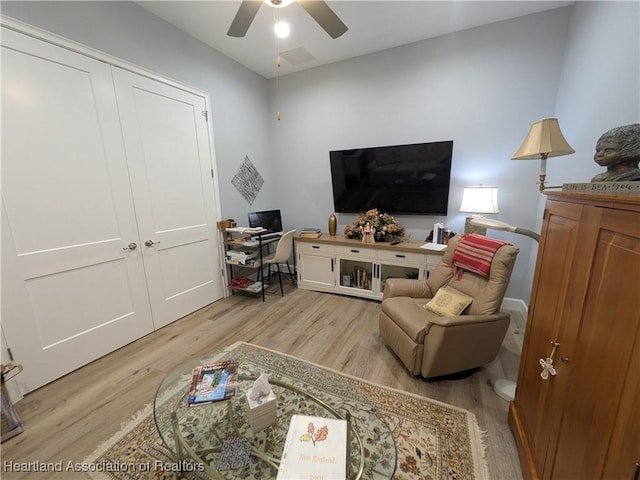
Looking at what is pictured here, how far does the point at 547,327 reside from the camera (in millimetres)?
1135

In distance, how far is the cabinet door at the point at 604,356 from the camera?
2.14ft

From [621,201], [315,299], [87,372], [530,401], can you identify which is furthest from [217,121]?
[530,401]

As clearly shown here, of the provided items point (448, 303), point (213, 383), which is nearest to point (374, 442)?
point (213, 383)

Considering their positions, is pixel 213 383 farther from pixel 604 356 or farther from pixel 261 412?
pixel 604 356

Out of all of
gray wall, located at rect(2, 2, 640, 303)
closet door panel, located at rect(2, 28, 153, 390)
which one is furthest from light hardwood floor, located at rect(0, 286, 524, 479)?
gray wall, located at rect(2, 2, 640, 303)

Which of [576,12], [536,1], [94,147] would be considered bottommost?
[94,147]

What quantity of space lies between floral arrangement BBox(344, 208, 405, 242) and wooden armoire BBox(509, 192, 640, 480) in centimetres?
183

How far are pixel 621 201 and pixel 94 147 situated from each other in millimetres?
3006

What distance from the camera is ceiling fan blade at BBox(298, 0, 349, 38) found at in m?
1.53

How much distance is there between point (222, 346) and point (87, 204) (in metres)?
1.59

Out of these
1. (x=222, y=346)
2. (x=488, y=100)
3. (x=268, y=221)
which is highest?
(x=488, y=100)

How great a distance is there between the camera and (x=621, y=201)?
0.72 metres

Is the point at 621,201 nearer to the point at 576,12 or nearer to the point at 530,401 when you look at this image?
the point at 530,401

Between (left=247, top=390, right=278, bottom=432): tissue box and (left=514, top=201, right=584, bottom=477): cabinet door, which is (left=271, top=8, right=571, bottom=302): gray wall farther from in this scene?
(left=247, top=390, right=278, bottom=432): tissue box
